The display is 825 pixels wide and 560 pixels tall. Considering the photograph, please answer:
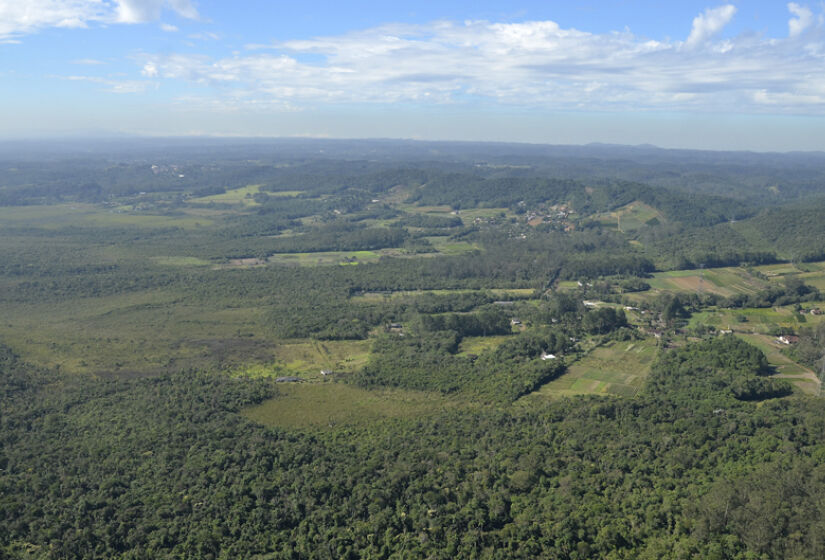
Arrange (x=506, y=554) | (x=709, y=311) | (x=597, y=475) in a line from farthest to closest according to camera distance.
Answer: (x=709, y=311), (x=597, y=475), (x=506, y=554)

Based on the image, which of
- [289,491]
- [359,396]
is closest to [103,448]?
[289,491]

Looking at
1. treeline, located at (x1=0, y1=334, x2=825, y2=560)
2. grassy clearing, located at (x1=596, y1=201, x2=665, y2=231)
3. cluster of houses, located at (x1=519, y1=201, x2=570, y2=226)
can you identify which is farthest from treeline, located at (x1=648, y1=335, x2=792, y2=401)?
cluster of houses, located at (x1=519, y1=201, x2=570, y2=226)

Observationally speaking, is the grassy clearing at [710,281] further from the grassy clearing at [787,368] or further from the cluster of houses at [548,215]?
the cluster of houses at [548,215]

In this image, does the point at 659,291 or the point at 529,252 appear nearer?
the point at 659,291

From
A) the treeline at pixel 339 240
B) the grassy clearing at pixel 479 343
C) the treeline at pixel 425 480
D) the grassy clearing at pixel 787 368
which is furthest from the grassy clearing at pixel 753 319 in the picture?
the treeline at pixel 339 240

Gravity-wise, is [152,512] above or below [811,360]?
below

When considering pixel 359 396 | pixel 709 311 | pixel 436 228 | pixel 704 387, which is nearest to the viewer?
pixel 704 387

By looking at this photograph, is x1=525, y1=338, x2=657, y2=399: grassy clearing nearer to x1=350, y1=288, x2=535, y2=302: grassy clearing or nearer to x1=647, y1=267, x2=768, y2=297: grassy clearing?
x1=350, y1=288, x2=535, y2=302: grassy clearing

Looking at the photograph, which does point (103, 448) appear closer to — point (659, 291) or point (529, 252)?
point (659, 291)
